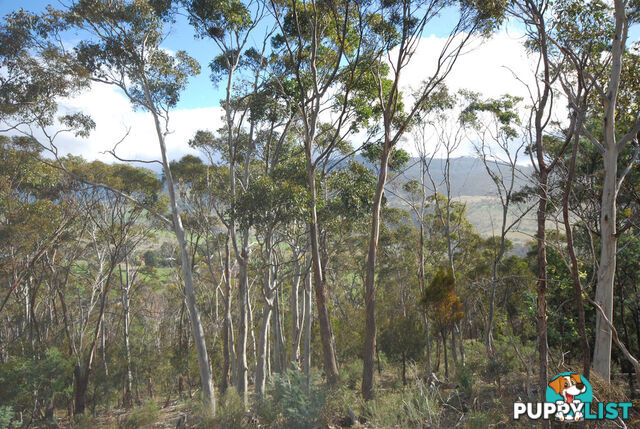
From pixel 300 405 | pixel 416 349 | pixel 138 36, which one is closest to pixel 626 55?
pixel 300 405

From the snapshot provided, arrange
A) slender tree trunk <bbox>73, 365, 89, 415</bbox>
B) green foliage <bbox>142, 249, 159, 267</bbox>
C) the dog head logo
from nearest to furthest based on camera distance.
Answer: the dog head logo < slender tree trunk <bbox>73, 365, 89, 415</bbox> < green foliage <bbox>142, 249, 159, 267</bbox>

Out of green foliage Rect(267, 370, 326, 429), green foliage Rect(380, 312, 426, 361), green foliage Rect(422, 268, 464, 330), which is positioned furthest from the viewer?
green foliage Rect(380, 312, 426, 361)

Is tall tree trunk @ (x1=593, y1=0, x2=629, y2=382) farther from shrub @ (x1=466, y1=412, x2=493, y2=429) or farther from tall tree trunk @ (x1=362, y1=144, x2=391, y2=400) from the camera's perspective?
tall tree trunk @ (x1=362, y1=144, x2=391, y2=400)

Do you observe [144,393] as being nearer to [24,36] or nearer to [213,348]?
[213,348]

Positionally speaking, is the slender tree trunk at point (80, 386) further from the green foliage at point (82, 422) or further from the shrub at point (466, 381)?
the shrub at point (466, 381)

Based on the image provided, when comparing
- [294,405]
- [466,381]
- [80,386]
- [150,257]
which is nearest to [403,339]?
[466,381]

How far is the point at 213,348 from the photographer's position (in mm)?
19438

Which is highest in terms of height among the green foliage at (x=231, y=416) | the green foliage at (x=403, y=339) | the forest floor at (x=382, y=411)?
the forest floor at (x=382, y=411)

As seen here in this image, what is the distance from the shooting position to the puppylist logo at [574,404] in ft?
13.8

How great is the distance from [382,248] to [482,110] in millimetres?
8736

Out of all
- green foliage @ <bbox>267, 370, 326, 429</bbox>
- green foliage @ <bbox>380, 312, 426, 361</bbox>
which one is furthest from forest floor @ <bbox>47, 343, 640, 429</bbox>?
green foliage @ <bbox>380, 312, 426, 361</bbox>

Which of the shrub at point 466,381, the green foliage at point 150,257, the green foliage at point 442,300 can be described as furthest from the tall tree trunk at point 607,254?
the green foliage at point 150,257

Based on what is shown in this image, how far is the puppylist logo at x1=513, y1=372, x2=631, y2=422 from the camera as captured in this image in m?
4.20

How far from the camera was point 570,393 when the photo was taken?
4688 mm
